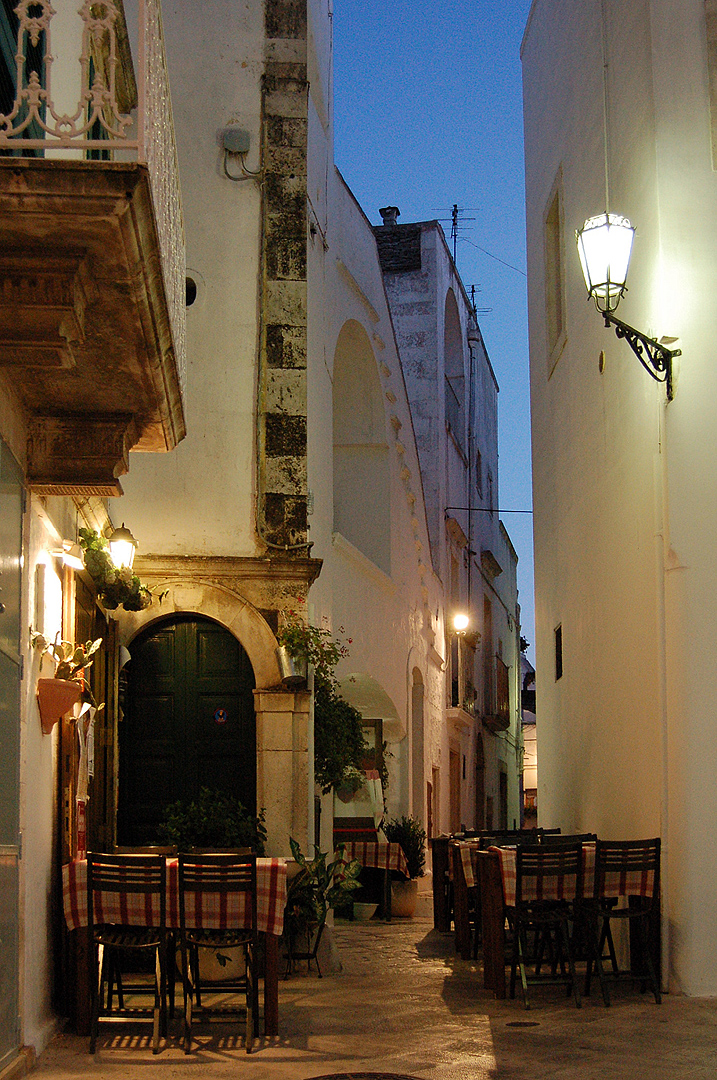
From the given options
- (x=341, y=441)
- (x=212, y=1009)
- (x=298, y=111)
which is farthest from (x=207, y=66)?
(x=212, y=1009)

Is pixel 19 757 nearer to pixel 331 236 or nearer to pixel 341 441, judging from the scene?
pixel 331 236

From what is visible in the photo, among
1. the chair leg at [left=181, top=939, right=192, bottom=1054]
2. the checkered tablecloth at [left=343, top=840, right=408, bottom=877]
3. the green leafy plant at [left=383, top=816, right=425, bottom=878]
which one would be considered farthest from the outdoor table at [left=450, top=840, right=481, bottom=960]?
the green leafy plant at [left=383, top=816, right=425, bottom=878]

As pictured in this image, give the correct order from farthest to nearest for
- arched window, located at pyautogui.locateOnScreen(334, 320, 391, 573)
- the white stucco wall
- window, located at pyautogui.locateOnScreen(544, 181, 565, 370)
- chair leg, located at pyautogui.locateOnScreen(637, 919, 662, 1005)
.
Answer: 1. arched window, located at pyautogui.locateOnScreen(334, 320, 391, 573)
2. window, located at pyautogui.locateOnScreen(544, 181, 565, 370)
3. the white stucco wall
4. chair leg, located at pyautogui.locateOnScreen(637, 919, 662, 1005)

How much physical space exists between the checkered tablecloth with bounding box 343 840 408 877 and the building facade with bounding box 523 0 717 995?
247cm

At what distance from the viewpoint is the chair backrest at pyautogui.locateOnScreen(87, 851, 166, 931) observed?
24.3 feet

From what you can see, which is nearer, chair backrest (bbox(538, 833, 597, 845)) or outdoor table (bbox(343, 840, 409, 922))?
chair backrest (bbox(538, 833, 597, 845))

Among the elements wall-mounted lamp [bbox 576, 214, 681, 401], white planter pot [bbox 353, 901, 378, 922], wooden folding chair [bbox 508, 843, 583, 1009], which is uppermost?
wall-mounted lamp [bbox 576, 214, 681, 401]

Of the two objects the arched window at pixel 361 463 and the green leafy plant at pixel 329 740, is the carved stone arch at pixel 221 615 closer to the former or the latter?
the green leafy plant at pixel 329 740

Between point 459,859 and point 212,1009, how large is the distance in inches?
141

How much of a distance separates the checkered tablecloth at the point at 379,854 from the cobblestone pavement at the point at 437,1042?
5.22 meters

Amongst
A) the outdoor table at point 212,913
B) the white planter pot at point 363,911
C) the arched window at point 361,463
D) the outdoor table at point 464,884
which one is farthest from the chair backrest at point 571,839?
the arched window at point 361,463

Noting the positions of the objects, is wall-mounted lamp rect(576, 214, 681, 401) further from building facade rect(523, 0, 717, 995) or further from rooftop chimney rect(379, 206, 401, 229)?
rooftop chimney rect(379, 206, 401, 229)

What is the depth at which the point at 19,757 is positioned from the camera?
255 inches

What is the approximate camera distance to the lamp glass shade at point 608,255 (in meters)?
8.39
